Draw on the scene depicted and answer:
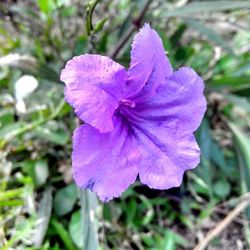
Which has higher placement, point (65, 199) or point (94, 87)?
point (94, 87)

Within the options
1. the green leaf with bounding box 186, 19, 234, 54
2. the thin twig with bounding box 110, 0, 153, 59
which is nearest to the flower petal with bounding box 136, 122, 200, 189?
the thin twig with bounding box 110, 0, 153, 59

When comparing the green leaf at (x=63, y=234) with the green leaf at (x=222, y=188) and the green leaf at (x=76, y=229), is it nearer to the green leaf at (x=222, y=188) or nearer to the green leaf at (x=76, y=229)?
the green leaf at (x=76, y=229)

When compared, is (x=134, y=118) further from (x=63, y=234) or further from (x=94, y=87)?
(x=63, y=234)

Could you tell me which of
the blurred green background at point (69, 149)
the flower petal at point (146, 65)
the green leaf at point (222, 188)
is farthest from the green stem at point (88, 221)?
the green leaf at point (222, 188)

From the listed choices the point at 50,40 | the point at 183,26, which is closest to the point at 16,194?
the point at 50,40

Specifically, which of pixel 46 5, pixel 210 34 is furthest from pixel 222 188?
pixel 46 5

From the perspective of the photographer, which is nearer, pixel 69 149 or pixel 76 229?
pixel 76 229
